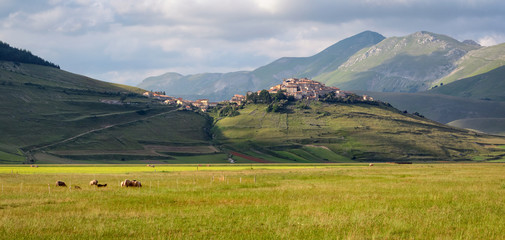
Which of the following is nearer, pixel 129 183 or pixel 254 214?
pixel 254 214

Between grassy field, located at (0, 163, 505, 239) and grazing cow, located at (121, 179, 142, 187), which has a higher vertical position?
grassy field, located at (0, 163, 505, 239)

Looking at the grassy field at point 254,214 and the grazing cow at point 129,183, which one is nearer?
the grassy field at point 254,214

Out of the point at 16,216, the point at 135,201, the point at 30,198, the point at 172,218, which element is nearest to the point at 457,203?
the point at 172,218

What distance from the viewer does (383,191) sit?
2186 inches

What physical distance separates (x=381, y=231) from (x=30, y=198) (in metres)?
32.5

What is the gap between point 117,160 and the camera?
644 feet

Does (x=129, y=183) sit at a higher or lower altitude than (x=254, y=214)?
lower

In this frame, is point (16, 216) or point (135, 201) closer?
point (16, 216)

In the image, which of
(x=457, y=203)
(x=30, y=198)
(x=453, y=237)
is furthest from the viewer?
(x=30, y=198)

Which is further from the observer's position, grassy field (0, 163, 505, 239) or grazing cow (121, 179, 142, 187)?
grazing cow (121, 179, 142, 187)

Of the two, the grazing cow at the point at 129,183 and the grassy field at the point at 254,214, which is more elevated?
the grassy field at the point at 254,214

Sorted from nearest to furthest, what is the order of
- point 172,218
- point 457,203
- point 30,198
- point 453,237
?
point 453,237 → point 172,218 → point 457,203 → point 30,198

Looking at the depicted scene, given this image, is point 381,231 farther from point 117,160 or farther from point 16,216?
point 117,160

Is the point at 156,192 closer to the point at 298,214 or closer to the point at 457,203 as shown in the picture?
A: the point at 298,214
